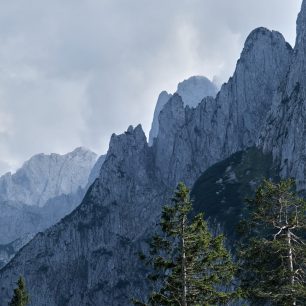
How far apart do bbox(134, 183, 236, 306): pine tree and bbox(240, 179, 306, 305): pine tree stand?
7.36 feet

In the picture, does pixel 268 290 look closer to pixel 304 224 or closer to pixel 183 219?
pixel 304 224

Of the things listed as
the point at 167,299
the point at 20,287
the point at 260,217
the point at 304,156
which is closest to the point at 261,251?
the point at 260,217

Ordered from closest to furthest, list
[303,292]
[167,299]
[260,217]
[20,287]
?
[303,292] → [167,299] → [260,217] → [20,287]

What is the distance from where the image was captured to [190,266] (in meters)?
34.7

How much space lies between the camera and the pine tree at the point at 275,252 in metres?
33.4

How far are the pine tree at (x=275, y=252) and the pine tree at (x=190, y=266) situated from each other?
2.24 m

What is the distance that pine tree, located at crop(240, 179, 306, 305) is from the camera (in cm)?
3338

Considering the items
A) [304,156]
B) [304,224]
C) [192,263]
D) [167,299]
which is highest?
[304,156]

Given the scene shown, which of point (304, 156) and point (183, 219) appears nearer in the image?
point (183, 219)

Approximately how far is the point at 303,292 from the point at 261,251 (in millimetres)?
5073

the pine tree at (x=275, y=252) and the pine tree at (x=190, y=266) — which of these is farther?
the pine tree at (x=190, y=266)

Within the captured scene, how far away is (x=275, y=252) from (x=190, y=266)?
5832mm

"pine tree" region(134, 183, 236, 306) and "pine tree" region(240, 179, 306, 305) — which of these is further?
"pine tree" region(134, 183, 236, 306)

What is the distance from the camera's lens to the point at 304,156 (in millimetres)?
195750
